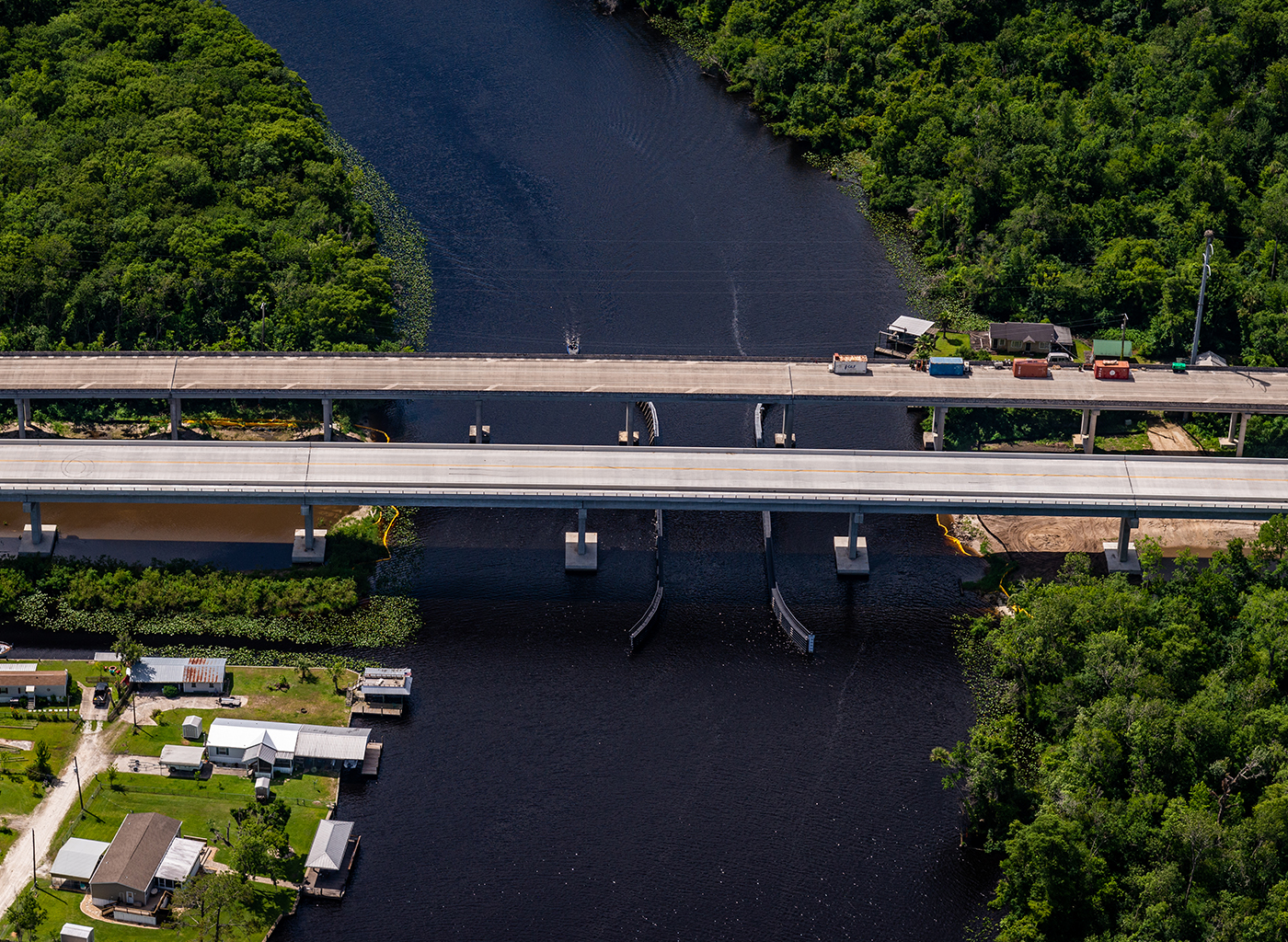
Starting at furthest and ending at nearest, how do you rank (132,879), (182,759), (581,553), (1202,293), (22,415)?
(1202,293)
(22,415)
(581,553)
(182,759)
(132,879)

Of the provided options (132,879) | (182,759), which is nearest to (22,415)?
(182,759)

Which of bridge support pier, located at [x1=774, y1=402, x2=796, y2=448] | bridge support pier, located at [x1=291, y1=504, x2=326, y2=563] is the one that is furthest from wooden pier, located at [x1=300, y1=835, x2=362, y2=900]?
bridge support pier, located at [x1=774, y1=402, x2=796, y2=448]

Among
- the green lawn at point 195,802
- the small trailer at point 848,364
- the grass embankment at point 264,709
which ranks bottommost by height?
the green lawn at point 195,802

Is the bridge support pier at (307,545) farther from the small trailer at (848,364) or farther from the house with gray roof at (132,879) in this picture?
the small trailer at (848,364)

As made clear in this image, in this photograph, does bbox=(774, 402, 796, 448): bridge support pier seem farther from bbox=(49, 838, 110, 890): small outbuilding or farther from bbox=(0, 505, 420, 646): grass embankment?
bbox=(49, 838, 110, 890): small outbuilding

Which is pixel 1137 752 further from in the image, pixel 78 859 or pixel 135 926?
pixel 78 859

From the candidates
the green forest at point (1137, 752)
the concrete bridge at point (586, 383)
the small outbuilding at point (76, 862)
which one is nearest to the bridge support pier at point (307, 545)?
the concrete bridge at point (586, 383)
